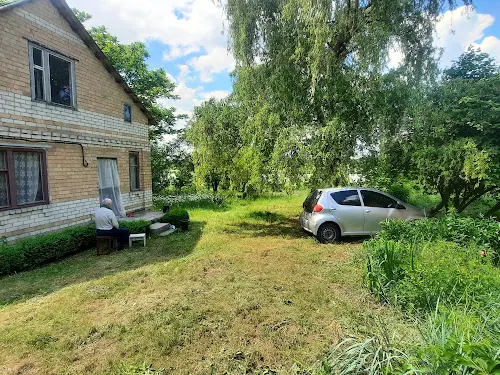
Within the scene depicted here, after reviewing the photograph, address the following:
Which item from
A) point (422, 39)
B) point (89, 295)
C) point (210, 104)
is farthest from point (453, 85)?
point (89, 295)

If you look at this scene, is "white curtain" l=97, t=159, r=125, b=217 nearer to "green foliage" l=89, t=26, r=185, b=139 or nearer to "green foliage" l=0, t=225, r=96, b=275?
"green foliage" l=0, t=225, r=96, b=275

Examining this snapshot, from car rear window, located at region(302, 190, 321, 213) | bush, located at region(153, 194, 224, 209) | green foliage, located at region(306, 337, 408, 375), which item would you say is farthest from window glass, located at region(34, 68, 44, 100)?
green foliage, located at region(306, 337, 408, 375)

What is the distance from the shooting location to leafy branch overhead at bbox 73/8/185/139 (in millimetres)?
20406

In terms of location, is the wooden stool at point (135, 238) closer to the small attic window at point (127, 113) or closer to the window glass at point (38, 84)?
the window glass at point (38, 84)

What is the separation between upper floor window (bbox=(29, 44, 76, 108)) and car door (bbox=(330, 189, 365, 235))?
8.52 m

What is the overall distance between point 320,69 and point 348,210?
4.57 meters

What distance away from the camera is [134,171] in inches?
495

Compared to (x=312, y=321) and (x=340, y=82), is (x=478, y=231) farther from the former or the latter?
(x=340, y=82)

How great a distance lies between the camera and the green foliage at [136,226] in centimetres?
924

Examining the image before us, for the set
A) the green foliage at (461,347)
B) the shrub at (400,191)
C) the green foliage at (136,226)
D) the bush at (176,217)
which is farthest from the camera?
the shrub at (400,191)

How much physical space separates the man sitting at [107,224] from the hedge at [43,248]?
0.67 m

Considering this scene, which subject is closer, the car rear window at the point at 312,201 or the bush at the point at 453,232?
the bush at the point at 453,232

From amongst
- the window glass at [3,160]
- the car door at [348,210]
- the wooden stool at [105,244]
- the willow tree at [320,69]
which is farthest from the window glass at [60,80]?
the car door at [348,210]

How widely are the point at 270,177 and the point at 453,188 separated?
5884 millimetres
